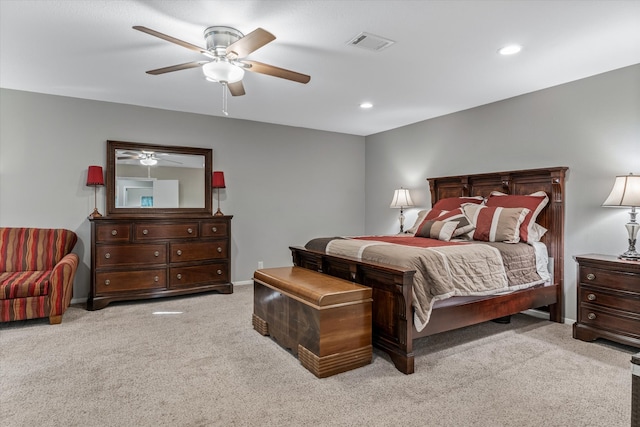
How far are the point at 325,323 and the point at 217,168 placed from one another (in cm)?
339

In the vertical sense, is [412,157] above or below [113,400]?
above

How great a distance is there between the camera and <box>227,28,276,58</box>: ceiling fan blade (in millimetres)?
2137

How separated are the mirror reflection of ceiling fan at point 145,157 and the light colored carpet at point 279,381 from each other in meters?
2.10

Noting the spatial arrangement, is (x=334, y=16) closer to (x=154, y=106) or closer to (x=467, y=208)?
(x=467, y=208)

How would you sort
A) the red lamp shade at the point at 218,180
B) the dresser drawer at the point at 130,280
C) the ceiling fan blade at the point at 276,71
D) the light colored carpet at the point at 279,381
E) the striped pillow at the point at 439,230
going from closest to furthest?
1. the light colored carpet at the point at 279,381
2. the ceiling fan blade at the point at 276,71
3. the striped pillow at the point at 439,230
4. the dresser drawer at the point at 130,280
5. the red lamp shade at the point at 218,180

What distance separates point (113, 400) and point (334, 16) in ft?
9.02

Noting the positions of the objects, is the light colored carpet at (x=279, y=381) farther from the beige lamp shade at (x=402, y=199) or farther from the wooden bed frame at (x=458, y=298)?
the beige lamp shade at (x=402, y=199)

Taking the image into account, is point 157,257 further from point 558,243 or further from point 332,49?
point 558,243

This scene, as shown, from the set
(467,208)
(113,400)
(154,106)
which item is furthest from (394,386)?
(154,106)

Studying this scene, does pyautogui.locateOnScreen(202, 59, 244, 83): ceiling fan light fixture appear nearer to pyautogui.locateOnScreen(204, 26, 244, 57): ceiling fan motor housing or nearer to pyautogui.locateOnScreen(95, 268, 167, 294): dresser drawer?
pyautogui.locateOnScreen(204, 26, 244, 57): ceiling fan motor housing

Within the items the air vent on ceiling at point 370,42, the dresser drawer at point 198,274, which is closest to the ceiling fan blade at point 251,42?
the air vent on ceiling at point 370,42

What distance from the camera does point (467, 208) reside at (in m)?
4.05

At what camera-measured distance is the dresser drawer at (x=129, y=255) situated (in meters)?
4.05

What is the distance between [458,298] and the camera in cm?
276
